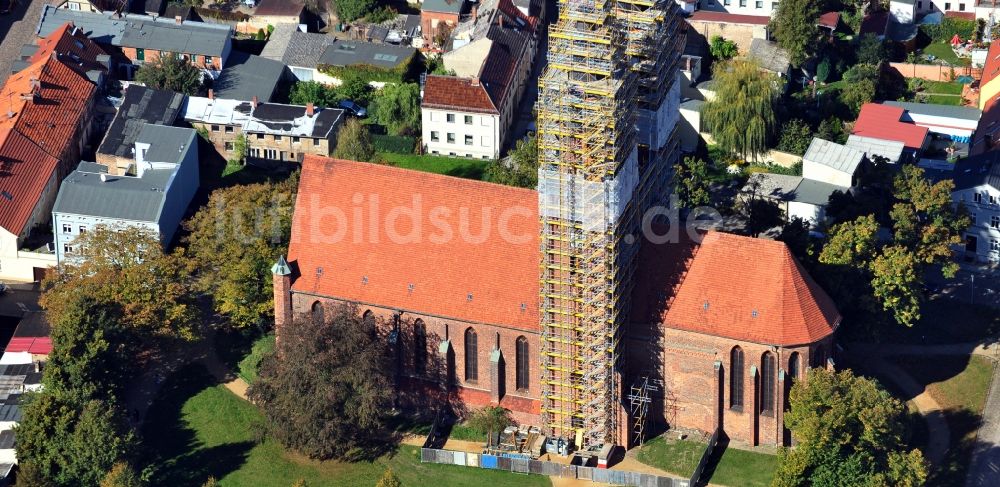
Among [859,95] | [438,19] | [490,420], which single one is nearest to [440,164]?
[438,19]

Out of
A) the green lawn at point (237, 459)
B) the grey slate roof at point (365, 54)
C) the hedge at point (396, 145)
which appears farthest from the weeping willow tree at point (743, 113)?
the green lawn at point (237, 459)

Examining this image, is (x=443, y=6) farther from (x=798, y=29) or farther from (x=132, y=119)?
(x=132, y=119)

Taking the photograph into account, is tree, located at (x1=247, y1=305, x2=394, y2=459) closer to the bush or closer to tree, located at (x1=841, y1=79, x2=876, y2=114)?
the bush

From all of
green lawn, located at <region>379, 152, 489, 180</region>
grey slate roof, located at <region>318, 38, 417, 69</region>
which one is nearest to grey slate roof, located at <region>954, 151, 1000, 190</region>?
green lawn, located at <region>379, 152, 489, 180</region>

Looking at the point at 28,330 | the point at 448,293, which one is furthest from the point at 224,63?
the point at 448,293

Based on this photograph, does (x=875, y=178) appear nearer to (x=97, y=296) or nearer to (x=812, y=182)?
(x=812, y=182)

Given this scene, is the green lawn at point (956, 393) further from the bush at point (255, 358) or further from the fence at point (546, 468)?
the bush at point (255, 358)
